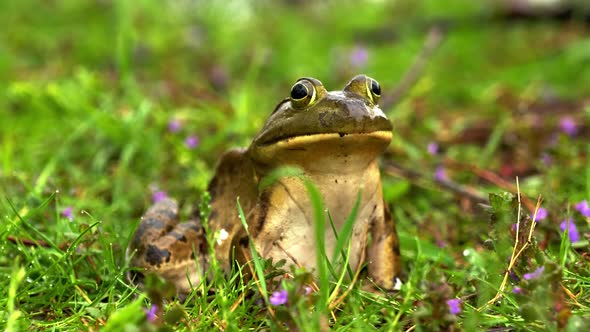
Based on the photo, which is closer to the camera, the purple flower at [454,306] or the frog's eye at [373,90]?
the purple flower at [454,306]

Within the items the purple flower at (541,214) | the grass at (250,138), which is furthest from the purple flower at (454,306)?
the purple flower at (541,214)

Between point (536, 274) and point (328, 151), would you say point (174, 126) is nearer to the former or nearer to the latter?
point (328, 151)

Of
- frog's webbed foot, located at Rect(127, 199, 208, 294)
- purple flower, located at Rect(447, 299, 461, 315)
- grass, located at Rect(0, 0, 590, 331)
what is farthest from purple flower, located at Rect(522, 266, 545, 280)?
frog's webbed foot, located at Rect(127, 199, 208, 294)

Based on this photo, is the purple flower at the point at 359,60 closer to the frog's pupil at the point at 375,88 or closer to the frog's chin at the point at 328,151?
the frog's pupil at the point at 375,88

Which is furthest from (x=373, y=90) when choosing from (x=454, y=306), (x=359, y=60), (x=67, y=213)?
(x=359, y=60)

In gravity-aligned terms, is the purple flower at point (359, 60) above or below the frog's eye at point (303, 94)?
below

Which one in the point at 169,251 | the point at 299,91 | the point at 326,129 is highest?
the point at 299,91
